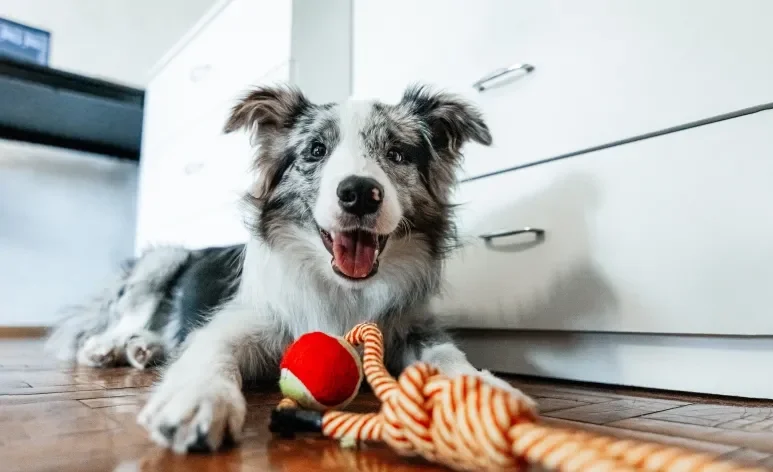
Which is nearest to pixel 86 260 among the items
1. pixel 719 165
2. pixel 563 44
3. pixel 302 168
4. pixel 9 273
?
pixel 9 273

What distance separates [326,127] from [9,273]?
11.4ft

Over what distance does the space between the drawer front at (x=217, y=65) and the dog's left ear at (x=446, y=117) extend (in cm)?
72

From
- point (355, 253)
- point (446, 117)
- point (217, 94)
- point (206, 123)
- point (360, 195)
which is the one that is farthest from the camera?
point (206, 123)

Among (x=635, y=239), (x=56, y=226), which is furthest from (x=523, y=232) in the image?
(x=56, y=226)

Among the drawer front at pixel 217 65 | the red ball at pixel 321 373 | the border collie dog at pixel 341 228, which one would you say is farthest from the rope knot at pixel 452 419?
the drawer front at pixel 217 65

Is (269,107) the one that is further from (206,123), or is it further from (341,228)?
→ (206,123)

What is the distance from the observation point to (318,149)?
1.63 metres

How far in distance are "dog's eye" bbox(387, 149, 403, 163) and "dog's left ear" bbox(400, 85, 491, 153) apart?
0.60 feet

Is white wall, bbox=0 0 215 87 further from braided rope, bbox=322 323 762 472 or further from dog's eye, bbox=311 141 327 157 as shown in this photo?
braided rope, bbox=322 323 762 472

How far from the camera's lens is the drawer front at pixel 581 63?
4.35 feet

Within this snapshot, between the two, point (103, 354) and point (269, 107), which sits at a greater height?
point (269, 107)

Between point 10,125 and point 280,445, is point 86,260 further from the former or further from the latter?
point 280,445

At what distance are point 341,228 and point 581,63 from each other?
0.86 meters

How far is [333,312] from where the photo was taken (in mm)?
1610
